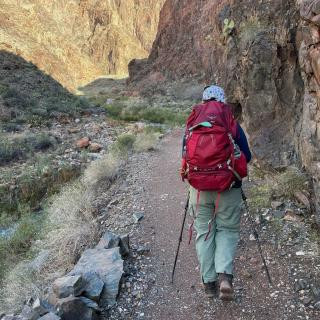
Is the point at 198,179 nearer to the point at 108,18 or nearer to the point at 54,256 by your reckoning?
the point at 54,256

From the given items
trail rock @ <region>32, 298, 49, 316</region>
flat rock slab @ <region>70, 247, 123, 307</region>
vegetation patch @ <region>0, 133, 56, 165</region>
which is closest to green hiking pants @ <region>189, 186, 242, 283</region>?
flat rock slab @ <region>70, 247, 123, 307</region>

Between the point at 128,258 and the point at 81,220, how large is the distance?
1674mm

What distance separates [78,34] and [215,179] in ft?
239

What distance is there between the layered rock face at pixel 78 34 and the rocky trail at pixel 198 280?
28320 mm

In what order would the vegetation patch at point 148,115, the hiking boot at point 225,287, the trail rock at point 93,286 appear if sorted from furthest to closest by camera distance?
1. the vegetation patch at point 148,115
2. the trail rock at point 93,286
3. the hiking boot at point 225,287

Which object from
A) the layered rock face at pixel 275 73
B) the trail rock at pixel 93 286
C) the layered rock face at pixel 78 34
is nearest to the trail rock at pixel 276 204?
the layered rock face at pixel 275 73

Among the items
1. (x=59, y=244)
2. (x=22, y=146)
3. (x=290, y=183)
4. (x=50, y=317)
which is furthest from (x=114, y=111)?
(x=50, y=317)

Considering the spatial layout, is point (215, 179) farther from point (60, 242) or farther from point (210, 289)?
point (60, 242)

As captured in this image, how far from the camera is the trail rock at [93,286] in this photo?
4605 millimetres

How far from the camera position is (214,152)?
4066 millimetres

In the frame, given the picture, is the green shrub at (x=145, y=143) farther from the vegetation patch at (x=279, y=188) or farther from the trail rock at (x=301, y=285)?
the trail rock at (x=301, y=285)

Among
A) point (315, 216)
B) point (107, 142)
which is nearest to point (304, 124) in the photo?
point (315, 216)

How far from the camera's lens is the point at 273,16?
7.48m

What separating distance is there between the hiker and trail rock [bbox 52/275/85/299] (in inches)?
47.0
